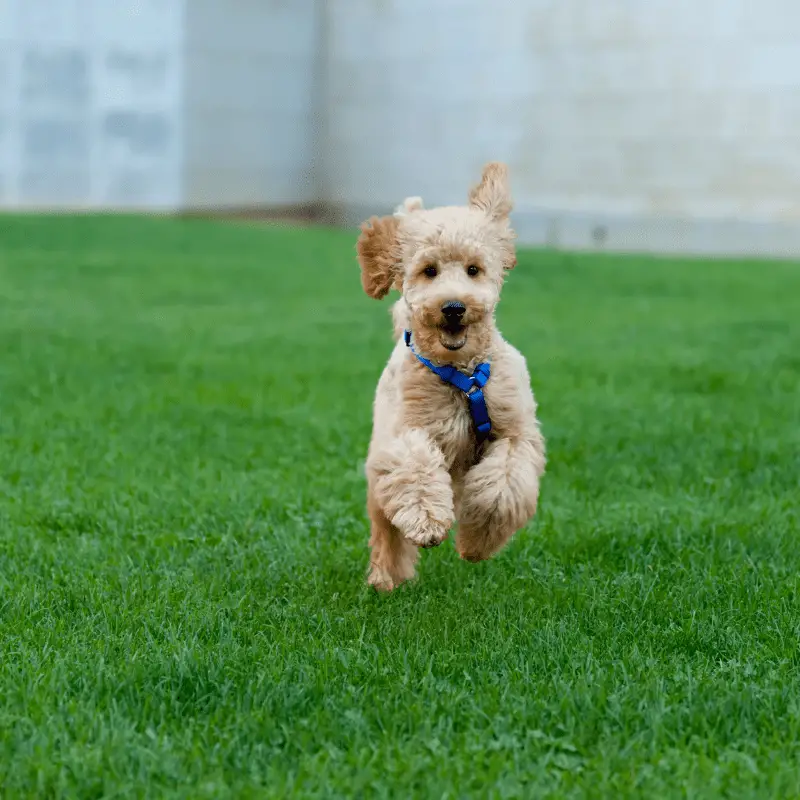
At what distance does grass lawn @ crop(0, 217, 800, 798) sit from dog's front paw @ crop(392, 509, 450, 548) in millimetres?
336

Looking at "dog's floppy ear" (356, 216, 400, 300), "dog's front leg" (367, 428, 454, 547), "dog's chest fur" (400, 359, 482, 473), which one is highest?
"dog's floppy ear" (356, 216, 400, 300)

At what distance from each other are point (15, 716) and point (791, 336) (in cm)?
956

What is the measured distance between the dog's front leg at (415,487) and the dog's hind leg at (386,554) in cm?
28

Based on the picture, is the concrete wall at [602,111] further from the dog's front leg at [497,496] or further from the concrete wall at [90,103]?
the dog's front leg at [497,496]

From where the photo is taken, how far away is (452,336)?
4.29 m

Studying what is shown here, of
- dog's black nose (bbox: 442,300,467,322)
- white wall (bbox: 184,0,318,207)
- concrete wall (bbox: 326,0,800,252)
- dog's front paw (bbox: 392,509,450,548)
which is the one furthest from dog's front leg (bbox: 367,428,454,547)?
white wall (bbox: 184,0,318,207)

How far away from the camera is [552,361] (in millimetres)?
10398

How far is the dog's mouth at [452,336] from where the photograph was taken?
14.0 feet

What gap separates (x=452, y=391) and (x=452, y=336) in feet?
0.88

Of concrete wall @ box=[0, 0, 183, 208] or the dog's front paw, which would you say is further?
concrete wall @ box=[0, 0, 183, 208]

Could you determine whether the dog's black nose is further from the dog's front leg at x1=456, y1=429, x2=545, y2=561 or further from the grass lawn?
the grass lawn

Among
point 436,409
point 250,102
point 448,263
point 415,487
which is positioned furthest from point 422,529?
point 250,102

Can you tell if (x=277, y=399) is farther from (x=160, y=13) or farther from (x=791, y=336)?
(x=160, y=13)

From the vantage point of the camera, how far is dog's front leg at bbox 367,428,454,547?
4086 mm
